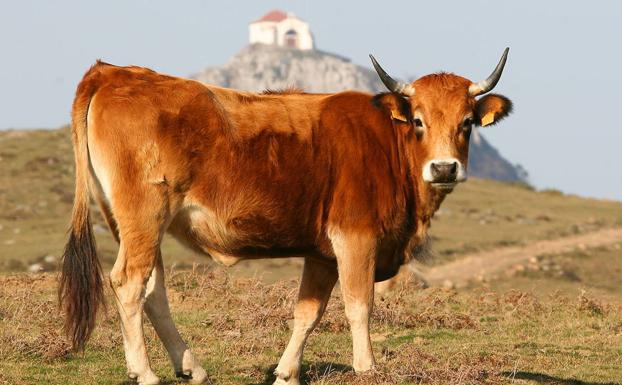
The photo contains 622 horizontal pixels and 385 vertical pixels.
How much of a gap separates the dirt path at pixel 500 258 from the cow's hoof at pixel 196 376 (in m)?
16.0

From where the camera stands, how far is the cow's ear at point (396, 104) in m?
8.99

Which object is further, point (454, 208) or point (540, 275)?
point (454, 208)

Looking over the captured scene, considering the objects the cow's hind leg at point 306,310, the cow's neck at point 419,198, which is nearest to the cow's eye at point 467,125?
the cow's neck at point 419,198

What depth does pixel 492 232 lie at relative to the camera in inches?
1407

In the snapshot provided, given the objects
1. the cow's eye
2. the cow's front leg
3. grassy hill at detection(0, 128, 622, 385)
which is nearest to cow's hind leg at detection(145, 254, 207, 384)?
grassy hill at detection(0, 128, 622, 385)

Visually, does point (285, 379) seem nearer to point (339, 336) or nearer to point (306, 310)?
point (306, 310)

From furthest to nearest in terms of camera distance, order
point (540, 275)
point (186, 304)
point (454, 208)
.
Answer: point (454, 208), point (540, 275), point (186, 304)

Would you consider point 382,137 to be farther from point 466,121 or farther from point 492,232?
point 492,232

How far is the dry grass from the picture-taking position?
366 inches

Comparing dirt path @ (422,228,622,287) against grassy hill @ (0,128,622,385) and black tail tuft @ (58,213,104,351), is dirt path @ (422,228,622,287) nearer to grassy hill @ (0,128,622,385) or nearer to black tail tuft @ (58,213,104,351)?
grassy hill @ (0,128,622,385)

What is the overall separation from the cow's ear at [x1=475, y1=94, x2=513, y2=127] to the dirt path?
15.3 metres

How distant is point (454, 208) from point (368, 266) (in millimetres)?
31472

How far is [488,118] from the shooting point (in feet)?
30.6

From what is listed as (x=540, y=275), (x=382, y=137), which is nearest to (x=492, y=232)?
(x=540, y=275)
